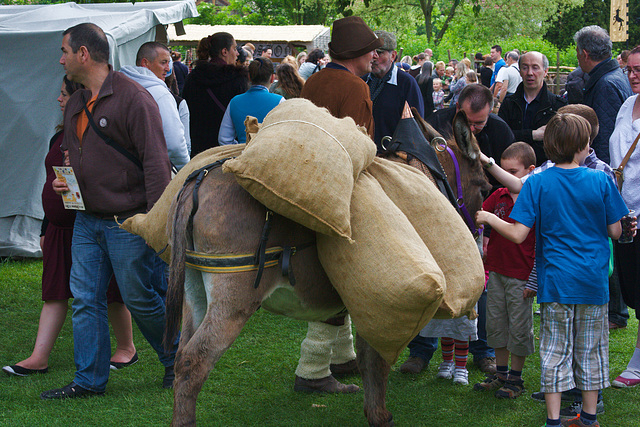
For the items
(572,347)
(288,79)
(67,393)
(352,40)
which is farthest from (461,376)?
(288,79)

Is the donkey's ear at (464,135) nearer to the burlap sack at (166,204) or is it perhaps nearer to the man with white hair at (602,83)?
the burlap sack at (166,204)

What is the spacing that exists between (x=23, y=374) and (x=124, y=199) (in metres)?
1.76

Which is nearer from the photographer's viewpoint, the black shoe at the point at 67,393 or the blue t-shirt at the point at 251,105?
the black shoe at the point at 67,393

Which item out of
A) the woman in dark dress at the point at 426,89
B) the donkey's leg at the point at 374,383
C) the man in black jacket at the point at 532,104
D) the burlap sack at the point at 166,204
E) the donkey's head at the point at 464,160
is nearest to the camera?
the burlap sack at the point at 166,204

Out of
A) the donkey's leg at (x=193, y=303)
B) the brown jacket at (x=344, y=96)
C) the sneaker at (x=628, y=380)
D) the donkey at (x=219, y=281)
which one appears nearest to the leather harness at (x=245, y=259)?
the donkey at (x=219, y=281)

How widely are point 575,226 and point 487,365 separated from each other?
1.79 m

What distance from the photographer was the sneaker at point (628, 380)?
4.79 m

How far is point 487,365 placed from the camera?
16.9 ft

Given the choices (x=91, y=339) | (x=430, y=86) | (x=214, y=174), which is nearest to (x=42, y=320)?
(x=91, y=339)

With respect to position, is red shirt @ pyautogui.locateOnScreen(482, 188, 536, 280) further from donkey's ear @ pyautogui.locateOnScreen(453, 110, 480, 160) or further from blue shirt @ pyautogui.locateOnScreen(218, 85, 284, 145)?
blue shirt @ pyautogui.locateOnScreen(218, 85, 284, 145)

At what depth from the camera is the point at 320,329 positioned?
4.64 meters

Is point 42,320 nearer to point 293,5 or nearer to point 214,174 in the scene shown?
point 214,174

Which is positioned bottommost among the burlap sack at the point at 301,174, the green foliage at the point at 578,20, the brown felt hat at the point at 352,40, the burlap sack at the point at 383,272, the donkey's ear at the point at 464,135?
the green foliage at the point at 578,20

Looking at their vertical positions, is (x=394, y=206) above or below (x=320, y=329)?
above
